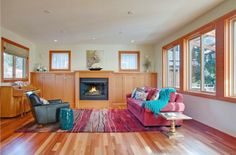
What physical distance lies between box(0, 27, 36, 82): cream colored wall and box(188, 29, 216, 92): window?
5520 mm

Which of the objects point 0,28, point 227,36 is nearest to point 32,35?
point 0,28

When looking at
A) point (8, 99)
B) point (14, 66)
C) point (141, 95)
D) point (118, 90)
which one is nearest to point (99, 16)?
point (141, 95)

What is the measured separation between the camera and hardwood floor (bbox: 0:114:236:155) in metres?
2.93

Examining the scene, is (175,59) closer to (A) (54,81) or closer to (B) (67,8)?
(B) (67,8)

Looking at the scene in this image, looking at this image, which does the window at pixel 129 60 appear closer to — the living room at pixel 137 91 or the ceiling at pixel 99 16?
the living room at pixel 137 91

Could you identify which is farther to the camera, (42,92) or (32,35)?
(42,92)

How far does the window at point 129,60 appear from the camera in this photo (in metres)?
8.34

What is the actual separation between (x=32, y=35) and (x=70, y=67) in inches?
84.4

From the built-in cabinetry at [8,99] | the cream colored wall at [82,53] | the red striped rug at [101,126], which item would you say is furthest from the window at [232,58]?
the built-in cabinetry at [8,99]

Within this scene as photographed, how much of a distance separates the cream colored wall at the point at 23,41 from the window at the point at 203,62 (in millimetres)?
5520

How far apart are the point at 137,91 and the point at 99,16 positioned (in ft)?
9.00

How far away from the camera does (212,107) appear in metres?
4.16

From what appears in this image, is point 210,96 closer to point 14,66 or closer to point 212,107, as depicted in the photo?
point 212,107

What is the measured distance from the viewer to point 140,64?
8391 millimetres
